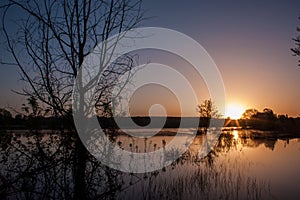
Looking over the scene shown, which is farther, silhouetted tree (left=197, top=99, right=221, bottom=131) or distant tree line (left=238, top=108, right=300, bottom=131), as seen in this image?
distant tree line (left=238, top=108, right=300, bottom=131)

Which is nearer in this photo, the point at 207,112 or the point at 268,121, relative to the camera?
the point at 207,112

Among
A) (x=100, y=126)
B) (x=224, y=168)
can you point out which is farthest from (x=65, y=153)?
(x=224, y=168)

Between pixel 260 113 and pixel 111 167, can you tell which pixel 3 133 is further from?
pixel 260 113

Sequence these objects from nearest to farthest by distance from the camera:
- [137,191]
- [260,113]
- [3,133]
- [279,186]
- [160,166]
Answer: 1. [3,133]
2. [137,191]
3. [279,186]
4. [160,166]
5. [260,113]

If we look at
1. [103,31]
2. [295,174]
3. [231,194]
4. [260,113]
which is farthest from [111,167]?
[260,113]

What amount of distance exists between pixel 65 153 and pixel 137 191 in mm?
6598

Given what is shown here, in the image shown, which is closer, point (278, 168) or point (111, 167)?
point (111, 167)

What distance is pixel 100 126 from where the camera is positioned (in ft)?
10.3

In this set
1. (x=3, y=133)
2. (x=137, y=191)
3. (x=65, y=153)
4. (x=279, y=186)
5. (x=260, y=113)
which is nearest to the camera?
(x=65, y=153)

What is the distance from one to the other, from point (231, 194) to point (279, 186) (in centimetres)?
253

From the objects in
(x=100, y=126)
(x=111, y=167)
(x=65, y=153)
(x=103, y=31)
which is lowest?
(x=111, y=167)

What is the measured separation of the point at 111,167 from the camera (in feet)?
10.8

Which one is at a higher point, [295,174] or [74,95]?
[74,95]

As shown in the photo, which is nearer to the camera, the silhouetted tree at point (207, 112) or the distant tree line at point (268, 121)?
the silhouetted tree at point (207, 112)
